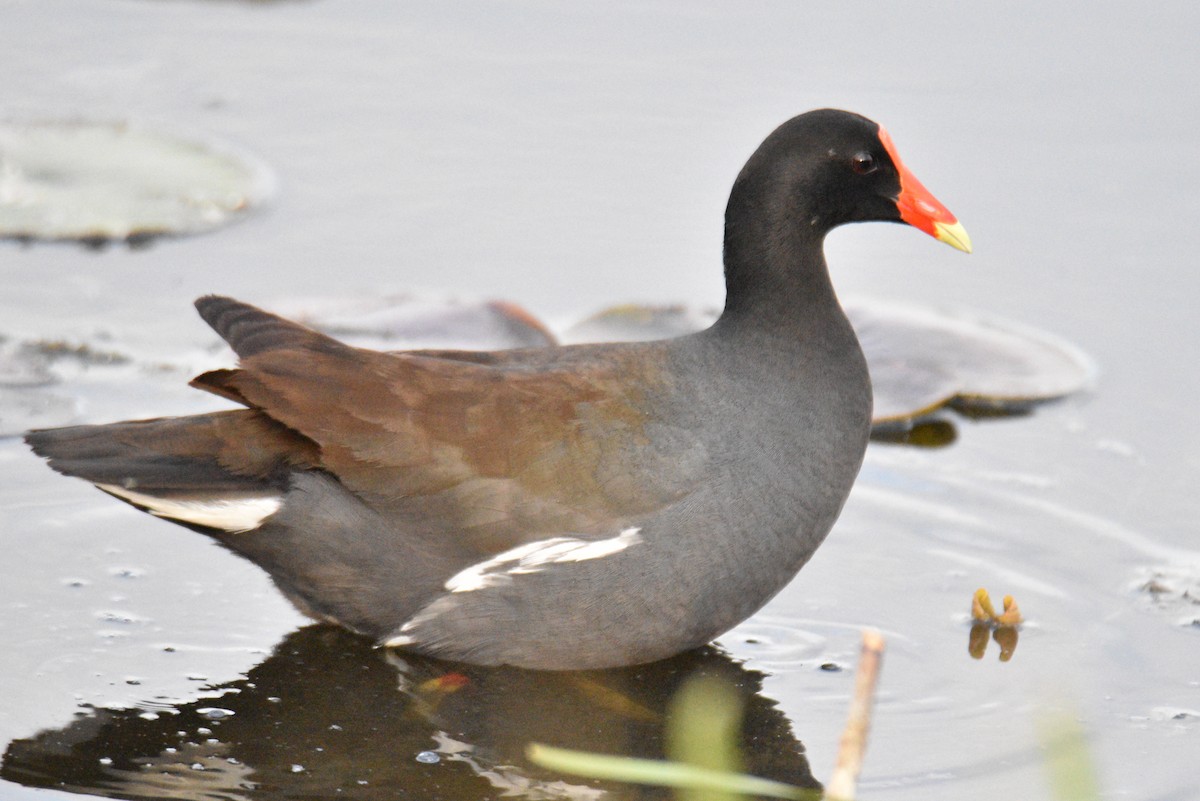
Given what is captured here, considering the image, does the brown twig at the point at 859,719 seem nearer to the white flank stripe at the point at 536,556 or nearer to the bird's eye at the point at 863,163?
the white flank stripe at the point at 536,556

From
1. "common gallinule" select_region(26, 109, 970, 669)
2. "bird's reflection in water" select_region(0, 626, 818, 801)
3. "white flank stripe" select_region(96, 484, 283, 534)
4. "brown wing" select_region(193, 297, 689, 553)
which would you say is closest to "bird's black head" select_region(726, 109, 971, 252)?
"common gallinule" select_region(26, 109, 970, 669)

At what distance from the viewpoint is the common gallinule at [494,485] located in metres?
3.45

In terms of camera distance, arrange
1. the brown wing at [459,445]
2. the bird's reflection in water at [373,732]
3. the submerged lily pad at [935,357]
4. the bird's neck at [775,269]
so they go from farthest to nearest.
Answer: the submerged lily pad at [935,357] < the bird's neck at [775,269] < the brown wing at [459,445] < the bird's reflection in water at [373,732]

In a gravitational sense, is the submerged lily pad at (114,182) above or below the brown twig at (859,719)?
above

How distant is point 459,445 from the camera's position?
3447mm

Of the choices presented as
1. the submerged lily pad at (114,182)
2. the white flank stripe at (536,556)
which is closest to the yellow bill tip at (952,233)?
the white flank stripe at (536,556)

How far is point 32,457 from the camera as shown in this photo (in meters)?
4.39

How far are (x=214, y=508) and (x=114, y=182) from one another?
2631 millimetres

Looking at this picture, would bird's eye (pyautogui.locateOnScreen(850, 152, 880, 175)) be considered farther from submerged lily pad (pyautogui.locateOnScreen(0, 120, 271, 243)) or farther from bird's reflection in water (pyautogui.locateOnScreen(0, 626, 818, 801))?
submerged lily pad (pyautogui.locateOnScreen(0, 120, 271, 243))

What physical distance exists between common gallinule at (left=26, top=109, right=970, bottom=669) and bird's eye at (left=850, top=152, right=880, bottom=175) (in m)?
0.56

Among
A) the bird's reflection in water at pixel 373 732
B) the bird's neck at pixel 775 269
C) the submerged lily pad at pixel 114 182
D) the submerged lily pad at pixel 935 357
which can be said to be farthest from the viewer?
the submerged lily pad at pixel 114 182

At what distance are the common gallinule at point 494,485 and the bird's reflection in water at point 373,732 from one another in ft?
0.36

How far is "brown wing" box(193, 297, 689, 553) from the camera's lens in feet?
11.3

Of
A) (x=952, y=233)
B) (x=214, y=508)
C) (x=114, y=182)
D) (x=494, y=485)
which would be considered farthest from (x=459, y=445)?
(x=114, y=182)
